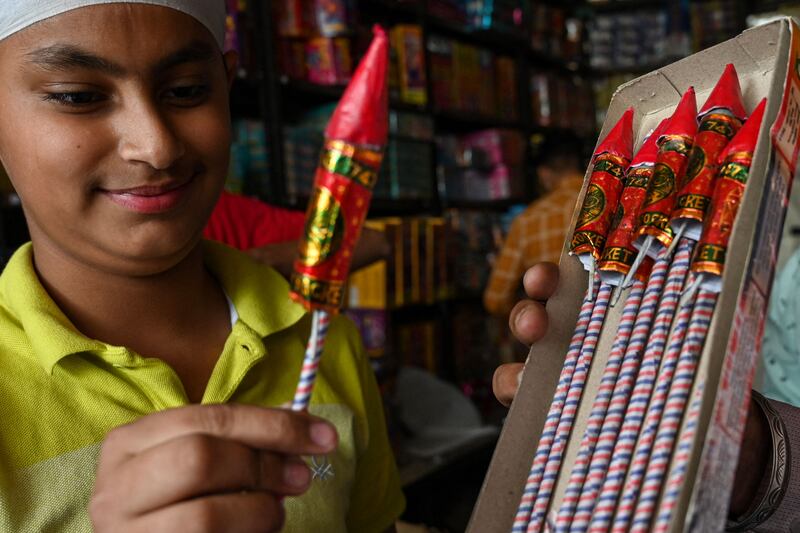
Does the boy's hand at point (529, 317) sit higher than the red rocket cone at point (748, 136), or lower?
lower

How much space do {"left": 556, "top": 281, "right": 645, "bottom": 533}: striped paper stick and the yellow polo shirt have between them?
0.41 m

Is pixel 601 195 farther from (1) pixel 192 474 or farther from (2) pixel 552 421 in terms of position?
(1) pixel 192 474

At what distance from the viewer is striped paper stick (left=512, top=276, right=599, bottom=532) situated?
0.65m

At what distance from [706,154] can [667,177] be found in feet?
0.12

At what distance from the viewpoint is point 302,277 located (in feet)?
1.78

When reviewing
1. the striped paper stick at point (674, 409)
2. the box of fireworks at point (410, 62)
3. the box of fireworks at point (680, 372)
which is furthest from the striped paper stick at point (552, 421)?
the box of fireworks at point (410, 62)

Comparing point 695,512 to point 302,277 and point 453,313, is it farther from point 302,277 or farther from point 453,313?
point 453,313

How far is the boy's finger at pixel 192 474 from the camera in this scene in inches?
20.2

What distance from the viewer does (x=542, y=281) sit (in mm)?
759

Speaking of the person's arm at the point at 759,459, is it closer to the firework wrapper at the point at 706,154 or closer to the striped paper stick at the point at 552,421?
the striped paper stick at the point at 552,421

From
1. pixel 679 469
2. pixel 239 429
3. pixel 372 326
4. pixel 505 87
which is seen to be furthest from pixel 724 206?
pixel 505 87

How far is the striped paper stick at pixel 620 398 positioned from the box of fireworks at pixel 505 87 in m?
3.66

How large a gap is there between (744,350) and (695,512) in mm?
137

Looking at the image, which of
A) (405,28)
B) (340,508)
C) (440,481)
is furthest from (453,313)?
(340,508)
